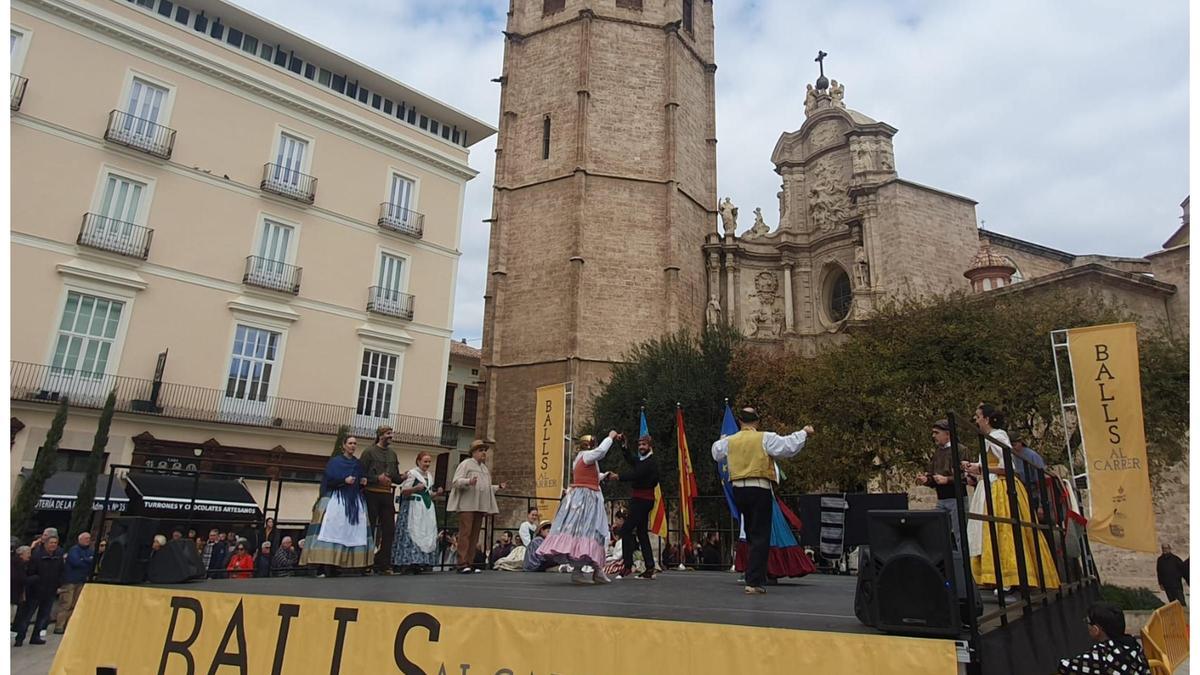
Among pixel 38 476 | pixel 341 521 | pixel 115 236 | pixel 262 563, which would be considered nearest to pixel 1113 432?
pixel 341 521

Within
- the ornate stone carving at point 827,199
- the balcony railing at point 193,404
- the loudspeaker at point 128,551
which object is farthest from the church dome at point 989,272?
the loudspeaker at point 128,551

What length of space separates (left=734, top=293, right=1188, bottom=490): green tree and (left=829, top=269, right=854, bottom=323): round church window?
1201 cm

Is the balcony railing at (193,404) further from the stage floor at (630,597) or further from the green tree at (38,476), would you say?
the stage floor at (630,597)

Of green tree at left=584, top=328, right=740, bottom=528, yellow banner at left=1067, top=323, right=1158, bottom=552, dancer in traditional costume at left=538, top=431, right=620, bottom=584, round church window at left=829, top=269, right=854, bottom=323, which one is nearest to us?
dancer in traditional costume at left=538, top=431, right=620, bottom=584

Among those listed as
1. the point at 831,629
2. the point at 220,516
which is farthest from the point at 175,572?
the point at 220,516

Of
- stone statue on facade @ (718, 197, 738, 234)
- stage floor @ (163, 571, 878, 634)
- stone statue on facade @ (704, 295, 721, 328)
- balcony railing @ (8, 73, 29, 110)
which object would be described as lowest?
stage floor @ (163, 571, 878, 634)

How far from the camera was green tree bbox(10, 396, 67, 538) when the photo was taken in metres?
15.5

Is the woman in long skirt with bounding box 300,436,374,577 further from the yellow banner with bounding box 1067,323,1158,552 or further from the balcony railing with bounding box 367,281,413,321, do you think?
the balcony railing with bounding box 367,281,413,321

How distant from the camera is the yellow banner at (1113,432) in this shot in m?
10.0

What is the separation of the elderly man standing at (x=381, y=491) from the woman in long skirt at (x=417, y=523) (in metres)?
0.21

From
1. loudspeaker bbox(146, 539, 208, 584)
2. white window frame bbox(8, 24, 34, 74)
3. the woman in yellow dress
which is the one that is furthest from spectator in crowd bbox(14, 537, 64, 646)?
white window frame bbox(8, 24, 34, 74)

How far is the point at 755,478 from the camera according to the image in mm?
6402

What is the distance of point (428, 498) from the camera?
30.5 feet

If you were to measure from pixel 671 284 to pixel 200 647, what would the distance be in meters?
26.6
